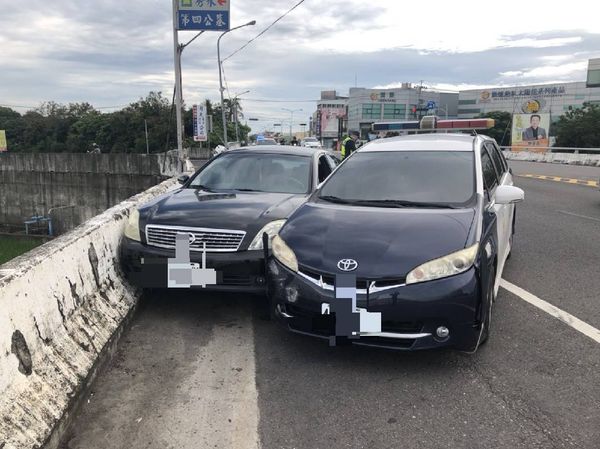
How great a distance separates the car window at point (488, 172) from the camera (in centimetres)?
491

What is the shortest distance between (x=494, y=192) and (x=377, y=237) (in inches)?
67.3

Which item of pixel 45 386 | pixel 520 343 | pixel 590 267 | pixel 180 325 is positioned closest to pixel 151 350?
pixel 180 325

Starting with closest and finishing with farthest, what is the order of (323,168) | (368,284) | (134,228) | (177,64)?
1. (368,284)
2. (134,228)
3. (323,168)
4. (177,64)

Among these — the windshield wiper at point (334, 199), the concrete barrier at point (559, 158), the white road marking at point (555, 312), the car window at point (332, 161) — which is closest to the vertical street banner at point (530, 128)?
the concrete barrier at point (559, 158)

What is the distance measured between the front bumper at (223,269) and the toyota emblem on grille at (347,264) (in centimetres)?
121

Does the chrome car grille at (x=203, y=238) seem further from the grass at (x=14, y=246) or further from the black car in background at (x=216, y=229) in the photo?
the grass at (x=14, y=246)

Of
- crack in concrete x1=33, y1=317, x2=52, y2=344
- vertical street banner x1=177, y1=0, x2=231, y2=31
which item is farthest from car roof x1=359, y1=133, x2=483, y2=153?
vertical street banner x1=177, y1=0, x2=231, y2=31

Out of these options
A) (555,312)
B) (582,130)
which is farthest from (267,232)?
(582,130)

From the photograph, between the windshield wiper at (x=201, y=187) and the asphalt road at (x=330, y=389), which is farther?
the windshield wiper at (x=201, y=187)

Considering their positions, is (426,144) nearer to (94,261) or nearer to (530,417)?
(530,417)

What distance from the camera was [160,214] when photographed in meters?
5.09

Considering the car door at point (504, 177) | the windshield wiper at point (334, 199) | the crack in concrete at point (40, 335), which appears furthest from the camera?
the car door at point (504, 177)

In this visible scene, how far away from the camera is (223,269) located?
466cm

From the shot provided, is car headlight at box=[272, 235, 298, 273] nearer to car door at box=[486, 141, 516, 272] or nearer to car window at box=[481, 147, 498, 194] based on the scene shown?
car window at box=[481, 147, 498, 194]
